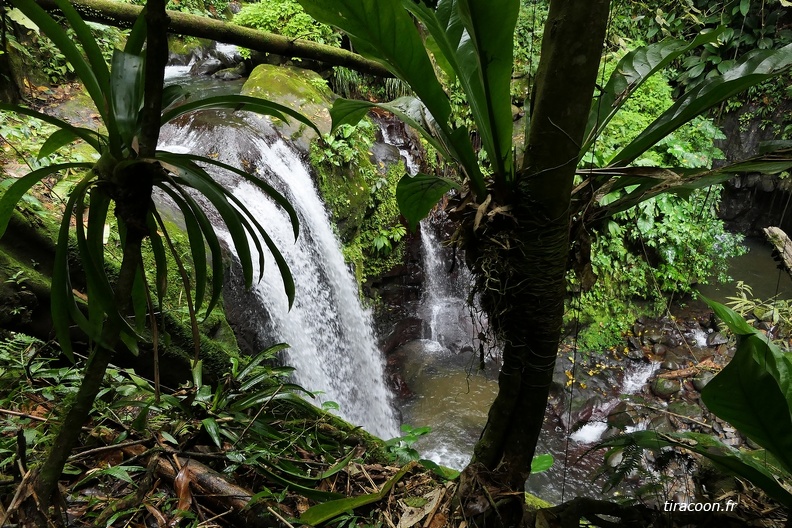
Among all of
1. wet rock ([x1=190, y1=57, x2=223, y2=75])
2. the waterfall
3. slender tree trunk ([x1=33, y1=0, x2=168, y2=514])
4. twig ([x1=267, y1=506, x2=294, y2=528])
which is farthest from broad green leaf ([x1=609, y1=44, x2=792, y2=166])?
wet rock ([x1=190, y1=57, x2=223, y2=75])

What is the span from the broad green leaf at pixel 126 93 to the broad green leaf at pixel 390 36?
427 millimetres

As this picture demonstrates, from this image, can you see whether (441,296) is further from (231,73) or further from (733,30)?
(733,30)

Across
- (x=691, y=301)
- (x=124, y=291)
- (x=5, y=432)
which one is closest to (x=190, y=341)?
(x=5, y=432)

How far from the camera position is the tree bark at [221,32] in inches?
66.1

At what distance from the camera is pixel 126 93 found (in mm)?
882

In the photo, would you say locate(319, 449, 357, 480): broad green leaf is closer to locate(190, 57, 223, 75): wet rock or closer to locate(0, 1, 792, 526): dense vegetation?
locate(0, 1, 792, 526): dense vegetation

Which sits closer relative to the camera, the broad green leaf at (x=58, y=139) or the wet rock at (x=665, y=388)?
the broad green leaf at (x=58, y=139)

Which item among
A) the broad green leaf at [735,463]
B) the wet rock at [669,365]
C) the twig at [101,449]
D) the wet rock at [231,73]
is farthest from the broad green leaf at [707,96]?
the wet rock at [231,73]

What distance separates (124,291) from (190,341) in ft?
3.97

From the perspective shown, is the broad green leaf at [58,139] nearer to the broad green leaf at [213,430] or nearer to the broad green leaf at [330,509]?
the broad green leaf at [213,430]

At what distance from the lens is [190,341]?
2.02 m

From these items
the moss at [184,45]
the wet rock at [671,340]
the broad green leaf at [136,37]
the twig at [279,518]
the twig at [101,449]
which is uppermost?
the moss at [184,45]

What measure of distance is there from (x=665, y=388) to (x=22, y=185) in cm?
586

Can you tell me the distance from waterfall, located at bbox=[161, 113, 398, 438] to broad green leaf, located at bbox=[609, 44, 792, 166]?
3.12 meters
